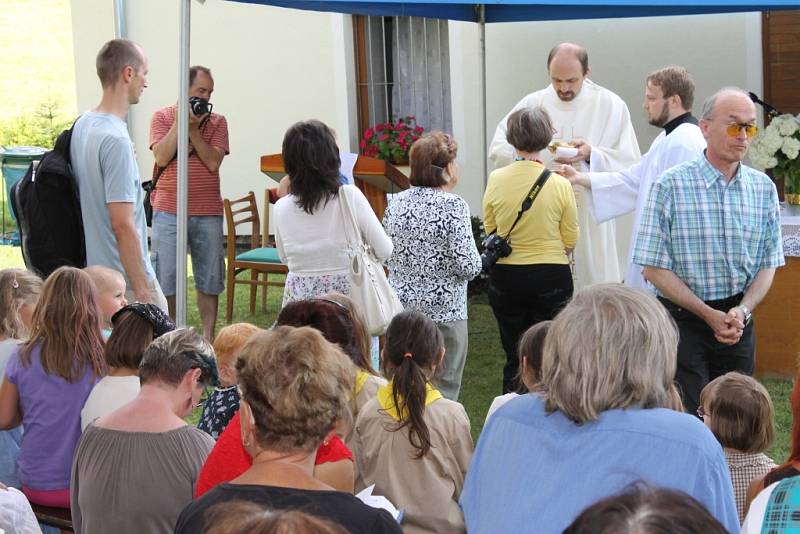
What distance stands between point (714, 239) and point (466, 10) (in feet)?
14.5

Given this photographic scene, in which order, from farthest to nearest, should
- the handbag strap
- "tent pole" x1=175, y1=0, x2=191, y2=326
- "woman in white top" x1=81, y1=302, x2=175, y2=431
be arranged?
"tent pole" x1=175, y1=0, x2=191, y2=326 < the handbag strap < "woman in white top" x1=81, y1=302, x2=175, y2=431

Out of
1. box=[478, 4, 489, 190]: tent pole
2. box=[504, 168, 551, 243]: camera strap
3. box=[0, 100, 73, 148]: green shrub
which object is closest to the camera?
box=[504, 168, 551, 243]: camera strap

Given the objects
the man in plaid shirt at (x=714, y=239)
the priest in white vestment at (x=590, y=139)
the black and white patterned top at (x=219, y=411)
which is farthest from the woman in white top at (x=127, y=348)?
the priest in white vestment at (x=590, y=139)

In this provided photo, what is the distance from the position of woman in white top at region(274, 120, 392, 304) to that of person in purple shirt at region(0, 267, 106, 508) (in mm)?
1204

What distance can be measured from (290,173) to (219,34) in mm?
6242

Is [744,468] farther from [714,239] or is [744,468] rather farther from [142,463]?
[142,463]

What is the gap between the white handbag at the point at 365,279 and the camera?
4.96m

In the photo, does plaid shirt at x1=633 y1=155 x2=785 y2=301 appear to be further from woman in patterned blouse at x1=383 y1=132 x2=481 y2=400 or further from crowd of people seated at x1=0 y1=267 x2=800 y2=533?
woman in patterned blouse at x1=383 y1=132 x2=481 y2=400

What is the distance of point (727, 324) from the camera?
4.23 metres

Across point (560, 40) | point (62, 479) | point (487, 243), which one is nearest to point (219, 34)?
point (560, 40)

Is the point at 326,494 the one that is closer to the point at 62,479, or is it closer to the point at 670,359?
the point at 670,359

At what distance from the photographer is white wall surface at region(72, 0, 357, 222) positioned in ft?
34.0

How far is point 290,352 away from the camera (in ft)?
8.12

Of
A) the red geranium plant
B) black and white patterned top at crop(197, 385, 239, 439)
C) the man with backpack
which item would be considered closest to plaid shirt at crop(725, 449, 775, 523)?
black and white patterned top at crop(197, 385, 239, 439)
